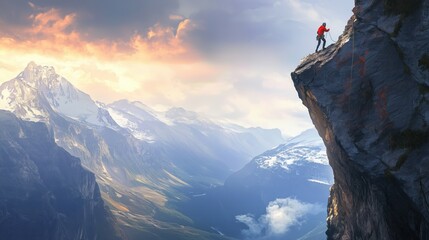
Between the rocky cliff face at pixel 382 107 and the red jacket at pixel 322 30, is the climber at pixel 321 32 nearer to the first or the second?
the red jacket at pixel 322 30

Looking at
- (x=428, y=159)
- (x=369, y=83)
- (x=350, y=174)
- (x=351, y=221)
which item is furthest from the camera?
(x=351, y=221)

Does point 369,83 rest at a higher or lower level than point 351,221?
higher

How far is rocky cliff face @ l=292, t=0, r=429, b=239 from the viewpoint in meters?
47.4

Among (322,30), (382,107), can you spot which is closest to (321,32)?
(322,30)

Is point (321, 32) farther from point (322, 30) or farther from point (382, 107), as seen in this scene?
point (382, 107)

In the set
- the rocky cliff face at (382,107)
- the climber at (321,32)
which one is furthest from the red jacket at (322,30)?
the rocky cliff face at (382,107)

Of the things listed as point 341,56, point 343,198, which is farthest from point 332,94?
point 343,198

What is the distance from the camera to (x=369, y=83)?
5406cm

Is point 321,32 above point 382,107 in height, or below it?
above

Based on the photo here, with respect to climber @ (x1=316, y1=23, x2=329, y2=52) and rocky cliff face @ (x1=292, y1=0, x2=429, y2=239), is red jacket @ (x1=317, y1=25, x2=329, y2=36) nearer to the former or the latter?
climber @ (x1=316, y1=23, x2=329, y2=52)

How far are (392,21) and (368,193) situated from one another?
78.6ft

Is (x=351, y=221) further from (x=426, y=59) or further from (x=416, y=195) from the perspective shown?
(x=426, y=59)

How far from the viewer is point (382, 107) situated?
5181 centimetres

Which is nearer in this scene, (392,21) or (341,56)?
(392,21)
